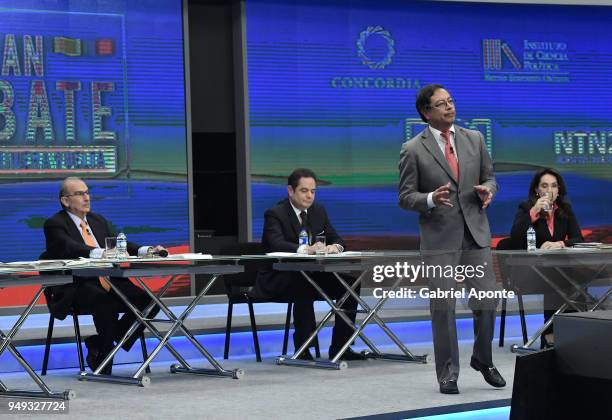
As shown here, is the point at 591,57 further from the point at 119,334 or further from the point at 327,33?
the point at 119,334

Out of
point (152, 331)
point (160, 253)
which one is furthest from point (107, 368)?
point (160, 253)

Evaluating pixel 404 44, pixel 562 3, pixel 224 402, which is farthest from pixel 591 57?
pixel 224 402

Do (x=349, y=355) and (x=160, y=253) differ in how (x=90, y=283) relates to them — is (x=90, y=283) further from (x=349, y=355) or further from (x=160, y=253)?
(x=349, y=355)

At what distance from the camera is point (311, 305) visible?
634cm

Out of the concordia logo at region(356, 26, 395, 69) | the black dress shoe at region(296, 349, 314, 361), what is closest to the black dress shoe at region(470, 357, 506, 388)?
the black dress shoe at region(296, 349, 314, 361)

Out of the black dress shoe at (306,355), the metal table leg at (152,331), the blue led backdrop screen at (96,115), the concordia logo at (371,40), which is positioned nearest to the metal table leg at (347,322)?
the black dress shoe at (306,355)

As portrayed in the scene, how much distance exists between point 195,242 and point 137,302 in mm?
3329

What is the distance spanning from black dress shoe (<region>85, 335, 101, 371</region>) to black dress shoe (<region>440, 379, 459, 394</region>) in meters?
2.07

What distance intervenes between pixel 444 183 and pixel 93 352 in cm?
234

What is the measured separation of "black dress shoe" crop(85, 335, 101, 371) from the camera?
592 cm

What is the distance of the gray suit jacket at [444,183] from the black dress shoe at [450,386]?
25.5 inches

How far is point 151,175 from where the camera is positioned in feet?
29.1

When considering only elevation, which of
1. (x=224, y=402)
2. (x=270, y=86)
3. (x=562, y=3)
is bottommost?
(x=224, y=402)

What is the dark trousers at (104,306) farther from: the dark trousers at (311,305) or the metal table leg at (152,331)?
the dark trousers at (311,305)
